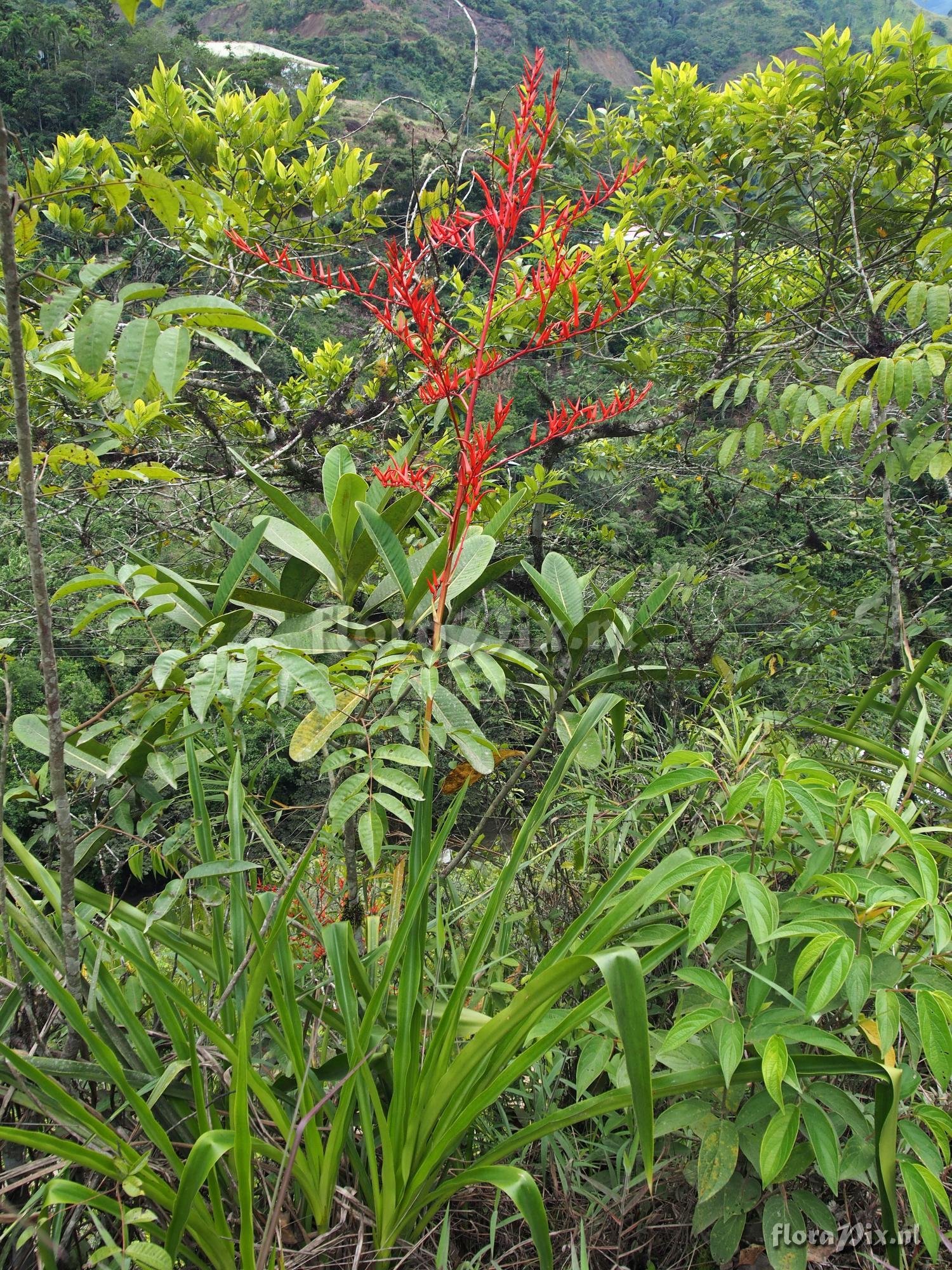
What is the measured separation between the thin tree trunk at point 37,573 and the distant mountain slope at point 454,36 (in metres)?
2.78

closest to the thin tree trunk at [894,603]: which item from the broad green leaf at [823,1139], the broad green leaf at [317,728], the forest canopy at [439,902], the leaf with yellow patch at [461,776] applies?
the forest canopy at [439,902]

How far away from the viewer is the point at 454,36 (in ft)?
23.2

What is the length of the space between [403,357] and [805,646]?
2.16 m

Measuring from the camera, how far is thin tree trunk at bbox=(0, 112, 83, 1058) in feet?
2.34

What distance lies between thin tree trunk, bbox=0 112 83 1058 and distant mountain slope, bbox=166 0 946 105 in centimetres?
278

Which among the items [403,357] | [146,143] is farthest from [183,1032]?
[403,357]

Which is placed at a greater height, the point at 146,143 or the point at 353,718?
the point at 146,143

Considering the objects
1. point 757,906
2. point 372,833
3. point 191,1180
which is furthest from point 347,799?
point 757,906

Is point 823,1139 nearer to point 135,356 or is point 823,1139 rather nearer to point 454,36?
point 135,356

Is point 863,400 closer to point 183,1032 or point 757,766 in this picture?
point 757,766

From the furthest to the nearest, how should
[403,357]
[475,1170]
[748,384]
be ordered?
[403,357]
[748,384]
[475,1170]

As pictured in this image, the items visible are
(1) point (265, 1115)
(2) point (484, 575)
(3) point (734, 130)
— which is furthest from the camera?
(3) point (734, 130)

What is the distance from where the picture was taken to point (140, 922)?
1068 mm

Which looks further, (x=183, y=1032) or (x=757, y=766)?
(x=757, y=766)
